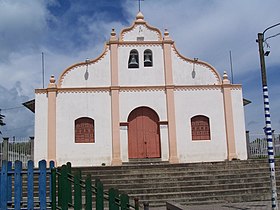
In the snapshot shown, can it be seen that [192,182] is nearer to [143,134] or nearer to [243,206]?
[243,206]

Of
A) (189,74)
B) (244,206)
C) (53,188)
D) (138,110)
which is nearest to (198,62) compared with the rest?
(189,74)

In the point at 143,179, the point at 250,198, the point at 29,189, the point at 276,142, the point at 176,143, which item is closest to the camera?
the point at 29,189

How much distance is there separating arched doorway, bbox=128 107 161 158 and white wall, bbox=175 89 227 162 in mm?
1080

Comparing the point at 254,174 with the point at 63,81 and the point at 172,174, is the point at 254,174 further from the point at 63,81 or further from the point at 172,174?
the point at 63,81

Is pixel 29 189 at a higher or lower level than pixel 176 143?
lower

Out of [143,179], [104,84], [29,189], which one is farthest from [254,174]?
[29,189]

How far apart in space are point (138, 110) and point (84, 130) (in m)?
2.70

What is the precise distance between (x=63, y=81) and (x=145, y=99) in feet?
13.0

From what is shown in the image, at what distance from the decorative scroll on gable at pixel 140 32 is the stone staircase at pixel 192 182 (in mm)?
6896

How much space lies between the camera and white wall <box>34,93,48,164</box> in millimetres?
17312

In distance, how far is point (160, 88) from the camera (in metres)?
18.4

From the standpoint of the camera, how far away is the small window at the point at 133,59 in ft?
Result: 61.2

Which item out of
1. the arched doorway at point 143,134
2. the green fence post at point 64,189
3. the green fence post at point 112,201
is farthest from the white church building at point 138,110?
the green fence post at point 112,201

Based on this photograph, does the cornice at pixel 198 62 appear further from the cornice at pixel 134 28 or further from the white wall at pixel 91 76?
the white wall at pixel 91 76
